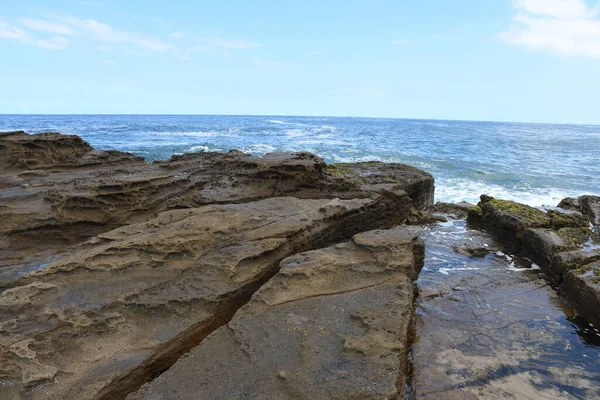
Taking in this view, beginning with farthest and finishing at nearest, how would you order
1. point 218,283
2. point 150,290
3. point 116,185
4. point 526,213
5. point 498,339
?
point 526,213
point 116,185
point 498,339
point 218,283
point 150,290

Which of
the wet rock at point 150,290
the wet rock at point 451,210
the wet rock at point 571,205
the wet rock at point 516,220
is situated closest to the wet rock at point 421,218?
the wet rock at point 451,210

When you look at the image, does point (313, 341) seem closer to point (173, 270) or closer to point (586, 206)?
point (173, 270)

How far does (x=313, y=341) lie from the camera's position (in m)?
2.88

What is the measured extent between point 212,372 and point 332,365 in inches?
31.5

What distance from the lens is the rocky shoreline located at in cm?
261

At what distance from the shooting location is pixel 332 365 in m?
2.64

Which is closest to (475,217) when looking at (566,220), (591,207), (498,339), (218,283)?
(566,220)

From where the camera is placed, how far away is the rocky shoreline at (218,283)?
103 inches

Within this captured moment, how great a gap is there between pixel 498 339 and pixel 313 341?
222 cm

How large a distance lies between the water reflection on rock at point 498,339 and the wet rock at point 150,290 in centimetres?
68

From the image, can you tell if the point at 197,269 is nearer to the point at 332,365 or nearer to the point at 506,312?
the point at 332,365

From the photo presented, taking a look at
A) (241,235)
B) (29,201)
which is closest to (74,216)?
(29,201)

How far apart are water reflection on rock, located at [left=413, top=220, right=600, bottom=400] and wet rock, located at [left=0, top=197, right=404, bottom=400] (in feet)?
2.24

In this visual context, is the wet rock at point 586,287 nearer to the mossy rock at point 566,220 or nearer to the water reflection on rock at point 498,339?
the water reflection on rock at point 498,339
